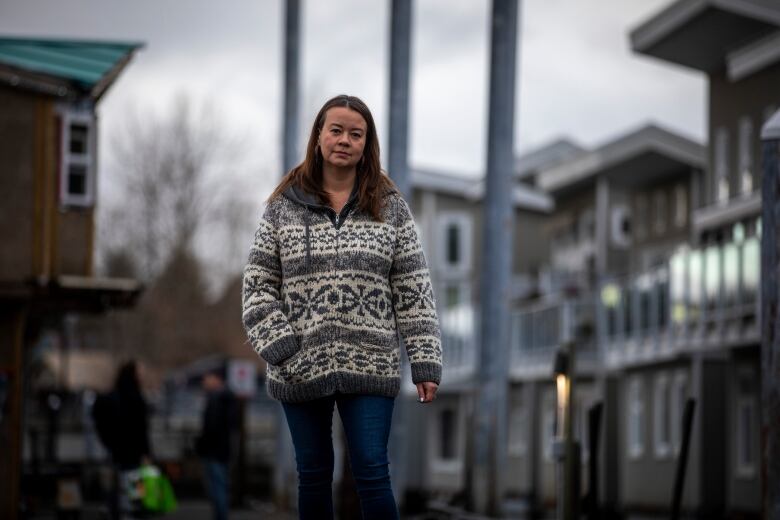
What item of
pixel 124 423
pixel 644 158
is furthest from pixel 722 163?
pixel 124 423

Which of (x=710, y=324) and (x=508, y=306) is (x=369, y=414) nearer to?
(x=508, y=306)

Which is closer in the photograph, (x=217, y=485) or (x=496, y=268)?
(x=217, y=485)

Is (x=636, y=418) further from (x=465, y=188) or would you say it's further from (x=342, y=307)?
(x=342, y=307)

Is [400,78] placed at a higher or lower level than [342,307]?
higher

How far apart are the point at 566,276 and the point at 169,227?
71.0ft

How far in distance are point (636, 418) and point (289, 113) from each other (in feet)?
55.6

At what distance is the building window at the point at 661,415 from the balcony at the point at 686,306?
1.04 m

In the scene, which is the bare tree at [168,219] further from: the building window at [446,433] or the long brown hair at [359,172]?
the long brown hair at [359,172]

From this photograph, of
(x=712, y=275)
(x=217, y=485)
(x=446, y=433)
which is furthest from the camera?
(x=446, y=433)

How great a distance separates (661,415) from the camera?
43.6 meters

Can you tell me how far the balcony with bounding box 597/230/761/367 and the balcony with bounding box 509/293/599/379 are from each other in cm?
133

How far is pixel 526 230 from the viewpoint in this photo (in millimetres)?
69750

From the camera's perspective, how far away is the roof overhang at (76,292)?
84.8 feet

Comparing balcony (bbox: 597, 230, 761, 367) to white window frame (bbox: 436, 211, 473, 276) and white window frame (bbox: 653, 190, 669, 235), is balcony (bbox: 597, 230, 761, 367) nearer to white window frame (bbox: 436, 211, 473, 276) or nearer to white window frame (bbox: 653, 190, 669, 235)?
white window frame (bbox: 653, 190, 669, 235)
